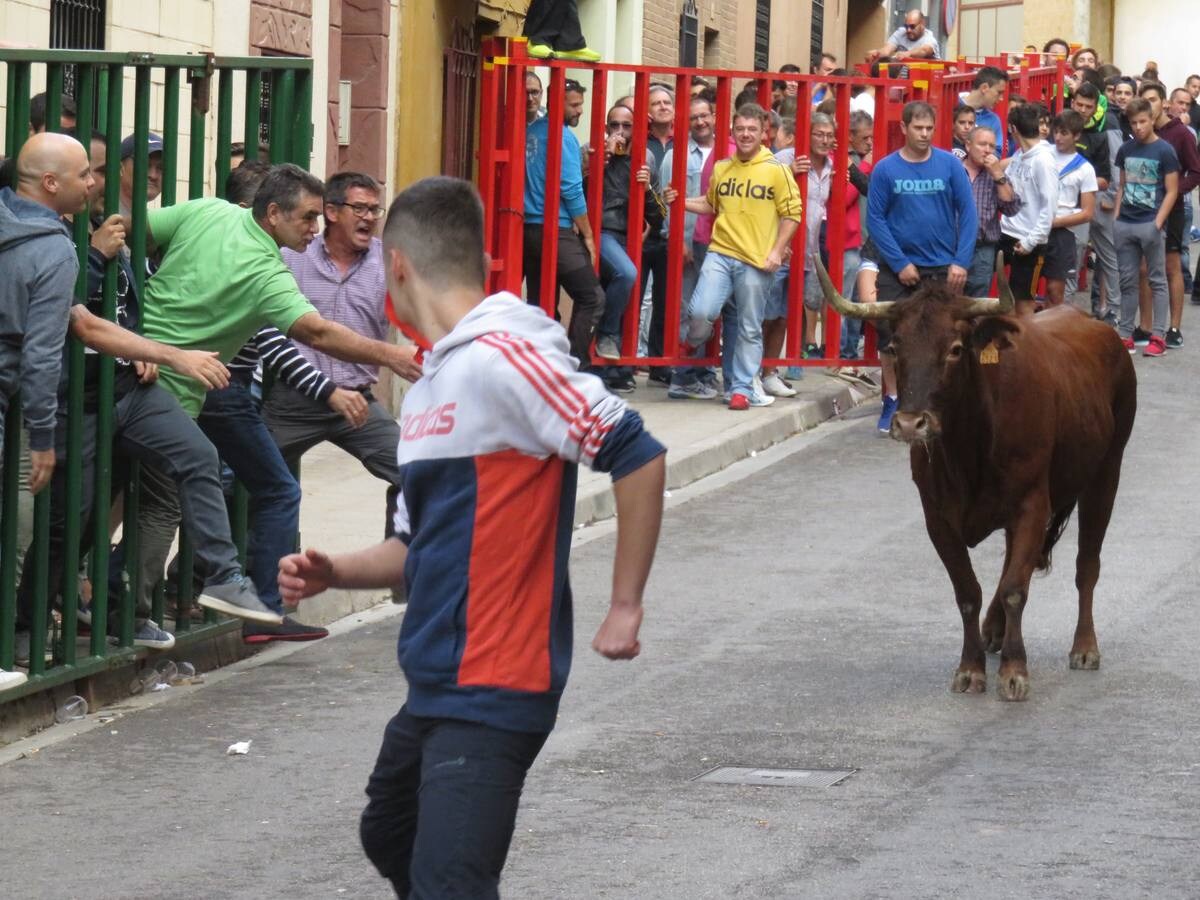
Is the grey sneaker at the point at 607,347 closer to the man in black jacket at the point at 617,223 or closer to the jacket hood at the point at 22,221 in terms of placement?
the man in black jacket at the point at 617,223

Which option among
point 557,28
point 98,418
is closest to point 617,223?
point 557,28

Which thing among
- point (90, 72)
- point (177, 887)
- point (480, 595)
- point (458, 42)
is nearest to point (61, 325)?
point (90, 72)

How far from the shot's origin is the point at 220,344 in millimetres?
9078

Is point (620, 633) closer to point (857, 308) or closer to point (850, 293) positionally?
point (857, 308)

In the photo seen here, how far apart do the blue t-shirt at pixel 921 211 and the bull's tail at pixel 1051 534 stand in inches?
214

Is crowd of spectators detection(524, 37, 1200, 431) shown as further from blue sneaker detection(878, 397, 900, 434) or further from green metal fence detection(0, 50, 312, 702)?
green metal fence detection(0, 50, 312, 702)

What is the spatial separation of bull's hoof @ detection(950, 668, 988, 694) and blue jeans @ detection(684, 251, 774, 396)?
290 inches

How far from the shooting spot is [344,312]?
10.1 metres

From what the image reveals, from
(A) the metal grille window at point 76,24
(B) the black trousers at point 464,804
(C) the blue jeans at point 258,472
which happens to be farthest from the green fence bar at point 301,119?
(B) the black trousers at point 464,804

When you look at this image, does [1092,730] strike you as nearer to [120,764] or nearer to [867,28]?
[120,764]

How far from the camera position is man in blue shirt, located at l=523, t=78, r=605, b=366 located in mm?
16188

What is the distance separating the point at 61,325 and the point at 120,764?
1492 millimetres

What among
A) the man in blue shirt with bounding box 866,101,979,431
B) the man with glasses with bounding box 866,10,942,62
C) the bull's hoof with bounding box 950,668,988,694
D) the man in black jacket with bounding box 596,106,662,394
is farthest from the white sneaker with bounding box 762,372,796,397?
the bull's hoof with bounding box 950,668,988,694

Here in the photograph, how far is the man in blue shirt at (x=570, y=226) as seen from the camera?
53.1 ft
